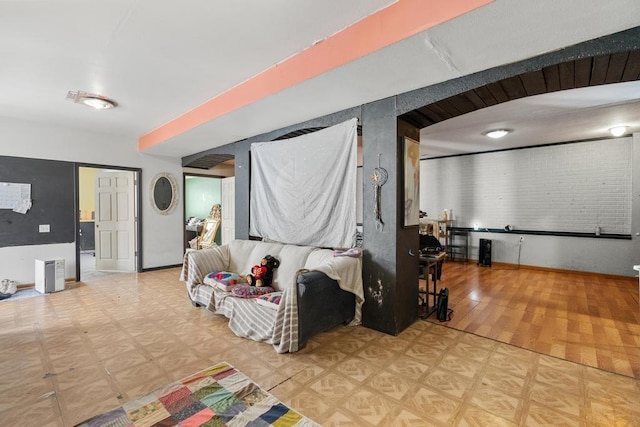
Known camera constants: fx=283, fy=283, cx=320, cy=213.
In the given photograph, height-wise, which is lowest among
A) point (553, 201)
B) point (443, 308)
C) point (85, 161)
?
point (443, 308)

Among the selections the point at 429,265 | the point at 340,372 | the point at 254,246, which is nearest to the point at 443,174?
the point at 429,265

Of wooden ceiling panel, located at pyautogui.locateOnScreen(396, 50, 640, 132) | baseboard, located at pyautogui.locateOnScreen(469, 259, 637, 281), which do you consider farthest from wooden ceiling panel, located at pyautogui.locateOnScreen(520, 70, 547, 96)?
baseboard, located at pyautogui.locateOnScreen(469, 259, 637, 281)

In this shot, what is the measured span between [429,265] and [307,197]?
1.72 m

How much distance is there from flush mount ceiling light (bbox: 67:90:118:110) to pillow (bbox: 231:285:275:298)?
2865mm

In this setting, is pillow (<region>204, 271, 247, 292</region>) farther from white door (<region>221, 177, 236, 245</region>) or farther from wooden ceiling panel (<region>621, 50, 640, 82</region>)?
wooden ceiling panel (<region>621, 50, 640, 82</region>)

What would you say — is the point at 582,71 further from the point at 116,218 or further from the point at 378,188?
the point at 116,218

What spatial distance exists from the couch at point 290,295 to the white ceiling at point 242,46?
5.65ft

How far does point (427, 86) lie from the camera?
261 cm

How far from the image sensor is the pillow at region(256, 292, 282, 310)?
267 cm

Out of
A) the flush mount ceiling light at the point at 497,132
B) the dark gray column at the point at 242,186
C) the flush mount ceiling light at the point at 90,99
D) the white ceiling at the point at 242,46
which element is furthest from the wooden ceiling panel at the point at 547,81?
the flush mount ceiling light at the point at 90,99

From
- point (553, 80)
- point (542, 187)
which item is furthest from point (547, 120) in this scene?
point (553, 80)

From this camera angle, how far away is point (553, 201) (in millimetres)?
5672

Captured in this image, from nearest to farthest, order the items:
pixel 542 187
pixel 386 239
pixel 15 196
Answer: pixel 386 239 < pixel 15 196 < pixel 542 187

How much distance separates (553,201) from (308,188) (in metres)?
5.25
